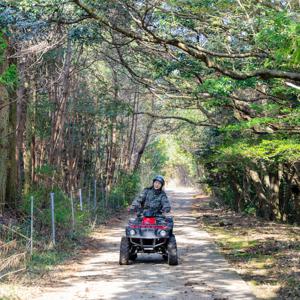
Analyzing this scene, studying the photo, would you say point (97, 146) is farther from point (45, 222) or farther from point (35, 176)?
point (45, 222)

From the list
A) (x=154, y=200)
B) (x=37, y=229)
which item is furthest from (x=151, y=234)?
(x=37, y=229)

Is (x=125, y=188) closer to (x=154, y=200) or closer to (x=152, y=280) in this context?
(x=154, y=200)

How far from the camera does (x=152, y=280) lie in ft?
33.5

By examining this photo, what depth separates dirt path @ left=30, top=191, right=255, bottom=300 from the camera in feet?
29.4

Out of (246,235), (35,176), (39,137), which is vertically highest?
(39,137)

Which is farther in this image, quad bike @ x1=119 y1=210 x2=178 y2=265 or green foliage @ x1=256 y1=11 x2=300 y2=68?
quad bike @ x1=119 y1=210 x2=178 y2=265

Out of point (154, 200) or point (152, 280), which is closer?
point (152, 280)

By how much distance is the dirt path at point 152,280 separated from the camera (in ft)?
29.4

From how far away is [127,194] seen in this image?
121 ft

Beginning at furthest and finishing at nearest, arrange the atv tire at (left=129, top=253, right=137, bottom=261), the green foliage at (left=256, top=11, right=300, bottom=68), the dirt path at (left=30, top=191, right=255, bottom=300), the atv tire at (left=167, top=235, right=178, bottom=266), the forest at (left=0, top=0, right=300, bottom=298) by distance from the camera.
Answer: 1. the atv tire at (left=129, top=253, right=137, bottom=261)
2. the atv tire at (left=167, top=235, right=178, bottom=266)
3. the forest at (left=0, top=0, right=300, bottom=298)
4. the dirt path at (left=30, top=191, right=255, bottom=300)
5. the green foliage at (left=256, top=11, right=300, bottom=68)

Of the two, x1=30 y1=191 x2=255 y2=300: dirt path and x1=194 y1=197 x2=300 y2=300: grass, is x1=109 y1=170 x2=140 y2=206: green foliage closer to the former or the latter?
x1=194 y1=197 x2=300 y2=300: grass

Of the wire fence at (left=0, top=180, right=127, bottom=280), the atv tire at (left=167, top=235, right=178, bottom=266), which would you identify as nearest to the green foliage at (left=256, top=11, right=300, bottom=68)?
the atv tire at (left=167, top=235, right=178, bottom=266)

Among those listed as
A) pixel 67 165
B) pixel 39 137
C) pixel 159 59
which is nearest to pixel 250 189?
pixel 67 165

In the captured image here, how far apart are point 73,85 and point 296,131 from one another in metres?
14.4
